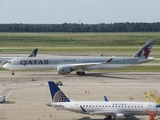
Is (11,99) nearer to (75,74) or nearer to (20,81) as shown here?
(20,81)

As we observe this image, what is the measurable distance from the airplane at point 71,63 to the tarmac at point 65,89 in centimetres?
157

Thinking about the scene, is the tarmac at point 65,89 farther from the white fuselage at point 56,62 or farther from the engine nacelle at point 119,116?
the engine nacelle at point 119,116

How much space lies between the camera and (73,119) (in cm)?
3828

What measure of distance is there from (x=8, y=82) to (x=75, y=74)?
15.2 m

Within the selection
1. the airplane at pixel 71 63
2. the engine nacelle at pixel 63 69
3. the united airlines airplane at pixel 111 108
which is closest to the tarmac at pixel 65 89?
the engine nacelle at pixel 63 69

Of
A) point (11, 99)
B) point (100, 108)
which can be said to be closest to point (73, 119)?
point (100, 108)

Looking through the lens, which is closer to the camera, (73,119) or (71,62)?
(73,119)

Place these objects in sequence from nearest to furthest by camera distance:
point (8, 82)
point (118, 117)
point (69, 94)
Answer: point (118, 117) → point (69, 94) → point (8, 82)

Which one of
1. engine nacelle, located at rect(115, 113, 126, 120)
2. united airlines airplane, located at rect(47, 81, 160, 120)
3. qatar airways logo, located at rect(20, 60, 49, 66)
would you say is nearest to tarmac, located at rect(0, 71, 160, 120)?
united airlines airplane, located at rect(47, 81, 160, 120)

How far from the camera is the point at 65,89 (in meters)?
56.1

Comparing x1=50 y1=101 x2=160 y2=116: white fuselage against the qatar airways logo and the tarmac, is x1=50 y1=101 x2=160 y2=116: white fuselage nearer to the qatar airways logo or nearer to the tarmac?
the tarmac

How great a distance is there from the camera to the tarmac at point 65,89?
4069cm

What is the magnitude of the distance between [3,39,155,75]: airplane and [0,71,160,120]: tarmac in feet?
5.15

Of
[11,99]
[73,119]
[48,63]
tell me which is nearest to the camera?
[73,119]
